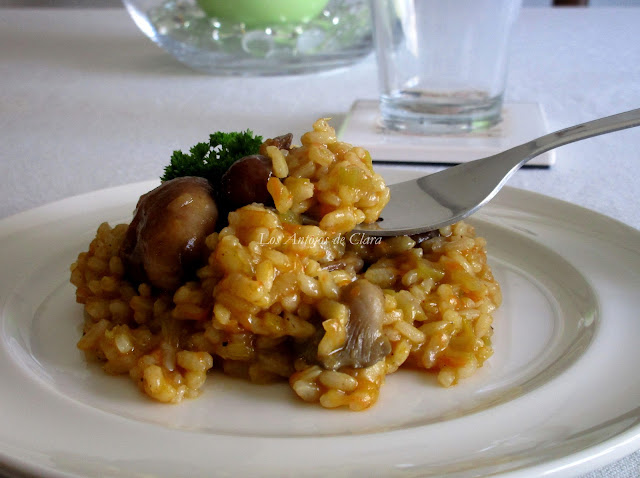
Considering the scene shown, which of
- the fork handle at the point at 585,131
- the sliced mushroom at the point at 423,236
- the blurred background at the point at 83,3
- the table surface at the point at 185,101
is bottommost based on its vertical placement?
the blurred background at the point at 83,3

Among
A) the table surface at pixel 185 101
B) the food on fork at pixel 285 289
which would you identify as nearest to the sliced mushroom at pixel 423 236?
the food on fork at pixel 285 289

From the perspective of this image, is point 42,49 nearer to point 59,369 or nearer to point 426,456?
point 59,369

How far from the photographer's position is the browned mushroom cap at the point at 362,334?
6.37ft

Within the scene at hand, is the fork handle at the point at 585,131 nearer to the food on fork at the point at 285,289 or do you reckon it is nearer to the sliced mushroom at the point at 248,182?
the food on fork at the point at 285,289

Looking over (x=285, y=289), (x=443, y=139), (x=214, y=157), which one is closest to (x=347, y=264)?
(x=285, y=289)

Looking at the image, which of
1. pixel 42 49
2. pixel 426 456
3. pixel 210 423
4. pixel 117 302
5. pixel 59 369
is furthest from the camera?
pixel 42 49

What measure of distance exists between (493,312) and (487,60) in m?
2.01

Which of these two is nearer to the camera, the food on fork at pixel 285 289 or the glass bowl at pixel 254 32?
the food on fork at pixel 285 289

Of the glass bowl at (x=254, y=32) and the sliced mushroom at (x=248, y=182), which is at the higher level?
the sliced mushroom at (x=248, y=182)

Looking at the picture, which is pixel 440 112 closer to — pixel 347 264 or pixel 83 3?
pixel 347 264

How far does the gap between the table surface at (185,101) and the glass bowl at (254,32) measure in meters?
0.13

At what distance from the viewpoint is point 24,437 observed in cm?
160

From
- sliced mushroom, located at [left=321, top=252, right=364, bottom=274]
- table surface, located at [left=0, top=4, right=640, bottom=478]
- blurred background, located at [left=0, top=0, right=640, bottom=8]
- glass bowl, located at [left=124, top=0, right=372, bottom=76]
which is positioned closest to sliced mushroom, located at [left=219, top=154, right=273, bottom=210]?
sliced mushroom, located at [left=321, top=252, right=364, bottom=274]

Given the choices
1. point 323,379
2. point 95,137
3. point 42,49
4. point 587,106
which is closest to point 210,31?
point 95,137
